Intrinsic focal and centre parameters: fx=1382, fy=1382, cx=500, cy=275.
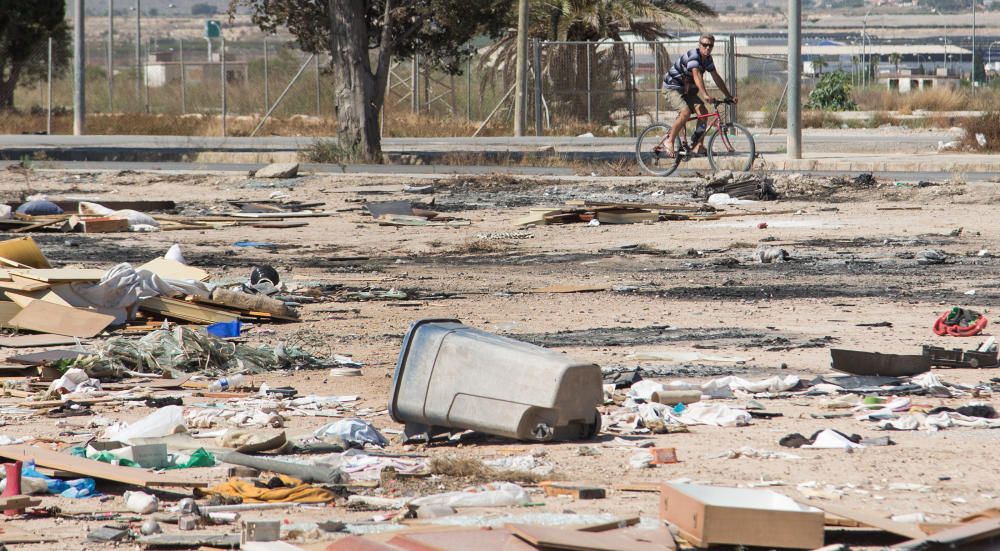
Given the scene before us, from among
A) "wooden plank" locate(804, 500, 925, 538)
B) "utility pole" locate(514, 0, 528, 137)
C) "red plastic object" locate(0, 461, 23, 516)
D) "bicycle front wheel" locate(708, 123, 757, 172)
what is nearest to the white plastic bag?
"red plastic object" locate(0, 461, 23, 516)

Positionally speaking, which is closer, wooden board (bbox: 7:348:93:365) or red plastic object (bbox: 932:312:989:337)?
wooden board (bbox: 7:348:93:365)

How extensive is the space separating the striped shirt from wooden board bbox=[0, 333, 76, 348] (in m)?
10.5

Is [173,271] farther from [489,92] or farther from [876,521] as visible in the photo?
[489,92]

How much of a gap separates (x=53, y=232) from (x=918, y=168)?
38.6 ft

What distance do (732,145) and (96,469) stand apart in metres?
14.2

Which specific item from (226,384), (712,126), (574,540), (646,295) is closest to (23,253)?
(226,384)

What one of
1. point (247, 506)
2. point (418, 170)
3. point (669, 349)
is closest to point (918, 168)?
point (418, 170)

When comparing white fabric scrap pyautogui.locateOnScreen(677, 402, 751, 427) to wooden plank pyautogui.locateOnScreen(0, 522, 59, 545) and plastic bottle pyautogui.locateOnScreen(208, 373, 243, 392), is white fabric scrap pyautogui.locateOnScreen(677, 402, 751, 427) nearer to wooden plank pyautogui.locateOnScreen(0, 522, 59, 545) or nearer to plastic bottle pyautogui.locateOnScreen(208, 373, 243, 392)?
plastic bottle pyautogui.locateOnScreen(208, 373, 243, 392)

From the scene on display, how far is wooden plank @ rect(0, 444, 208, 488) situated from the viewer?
4953 mm

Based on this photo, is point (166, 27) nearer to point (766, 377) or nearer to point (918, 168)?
point (918, 168)

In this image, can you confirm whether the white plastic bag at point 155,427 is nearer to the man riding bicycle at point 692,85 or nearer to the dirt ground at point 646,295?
the dirt ground at point 646,295

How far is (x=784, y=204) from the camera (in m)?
16.0

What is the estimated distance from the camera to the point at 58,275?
30.5 ft

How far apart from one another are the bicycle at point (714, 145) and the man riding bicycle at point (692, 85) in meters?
0.09
